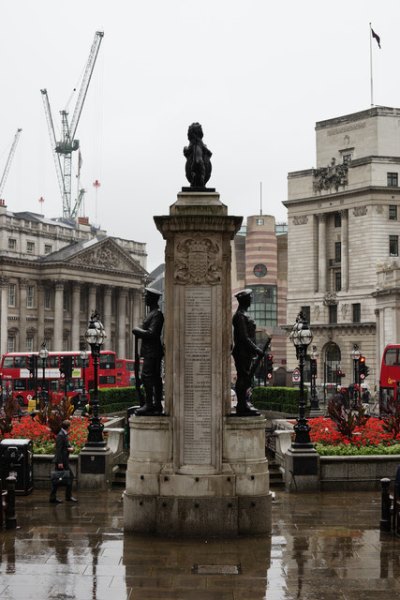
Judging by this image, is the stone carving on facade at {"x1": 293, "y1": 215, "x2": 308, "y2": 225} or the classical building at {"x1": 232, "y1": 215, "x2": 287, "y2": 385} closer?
the stone carving on facade at {"x1": 293, "y1": 215, "x2": 308, "y2": 225}

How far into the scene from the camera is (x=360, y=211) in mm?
86062

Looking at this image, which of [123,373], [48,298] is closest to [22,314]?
[48,298]

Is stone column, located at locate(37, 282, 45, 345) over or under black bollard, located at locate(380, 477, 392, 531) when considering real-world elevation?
over

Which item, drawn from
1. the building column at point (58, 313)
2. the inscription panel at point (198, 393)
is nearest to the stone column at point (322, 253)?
the building column at point (58, 313)

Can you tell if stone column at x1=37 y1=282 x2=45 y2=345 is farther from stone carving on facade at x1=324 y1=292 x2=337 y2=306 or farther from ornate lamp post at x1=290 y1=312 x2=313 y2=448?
ornate lamp post at x1=290 y1=312 x2=313 y2=448

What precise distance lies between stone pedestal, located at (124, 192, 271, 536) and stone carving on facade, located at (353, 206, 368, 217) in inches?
2864

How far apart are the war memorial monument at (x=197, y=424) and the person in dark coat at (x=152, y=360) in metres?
0.09

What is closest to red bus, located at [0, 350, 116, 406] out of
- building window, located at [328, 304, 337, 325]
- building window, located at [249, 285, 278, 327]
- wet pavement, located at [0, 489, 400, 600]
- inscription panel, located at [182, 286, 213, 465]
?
building window, located at [328, 304, 337, 325]

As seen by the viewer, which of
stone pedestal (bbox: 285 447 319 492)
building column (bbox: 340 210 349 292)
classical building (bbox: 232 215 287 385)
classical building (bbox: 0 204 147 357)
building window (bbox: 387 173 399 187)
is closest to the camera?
stone pedestal (bbox: 285 447 319 492)

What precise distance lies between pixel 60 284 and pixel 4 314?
9481mm

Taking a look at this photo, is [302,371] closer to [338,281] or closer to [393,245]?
[393,245]

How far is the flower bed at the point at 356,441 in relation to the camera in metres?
22.0

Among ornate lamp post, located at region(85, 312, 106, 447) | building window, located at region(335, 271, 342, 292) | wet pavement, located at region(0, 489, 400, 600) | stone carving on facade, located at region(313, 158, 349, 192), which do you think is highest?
stone carving on facade, located at region(313, 158, 349, 192)

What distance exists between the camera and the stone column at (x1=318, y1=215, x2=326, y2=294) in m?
90.0
